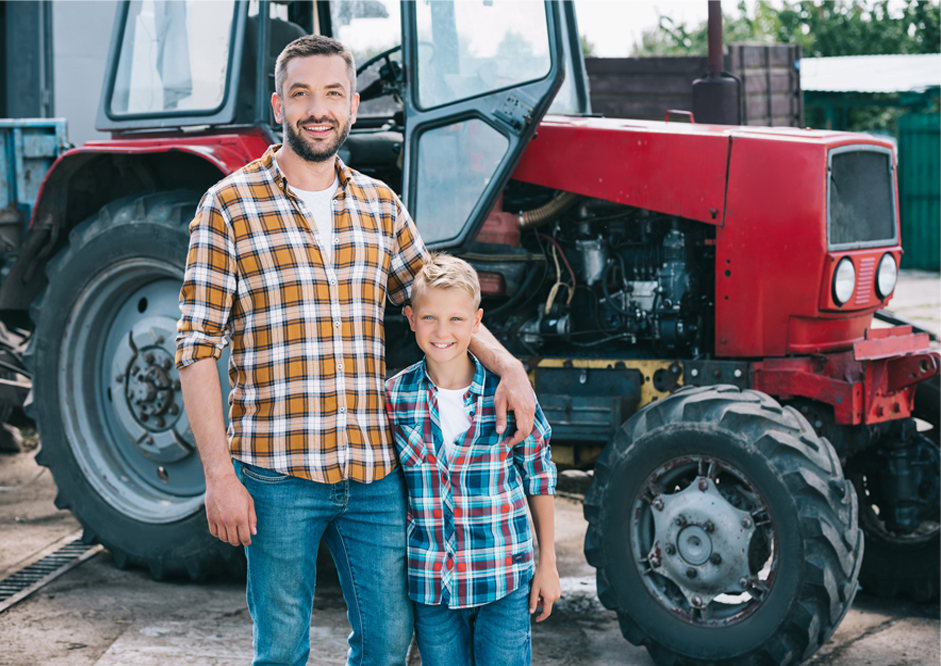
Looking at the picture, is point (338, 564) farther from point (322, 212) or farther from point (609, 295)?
point (609, 295)

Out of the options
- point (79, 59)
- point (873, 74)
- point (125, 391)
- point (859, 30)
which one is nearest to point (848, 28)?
point (859, 30)

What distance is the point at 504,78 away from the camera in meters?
4.10

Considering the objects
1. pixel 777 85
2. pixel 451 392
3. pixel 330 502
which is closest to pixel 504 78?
pixel 451 392

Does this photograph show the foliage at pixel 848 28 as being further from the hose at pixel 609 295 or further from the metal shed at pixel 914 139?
the hose at pixel 609 295

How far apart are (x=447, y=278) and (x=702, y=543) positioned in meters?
1.51

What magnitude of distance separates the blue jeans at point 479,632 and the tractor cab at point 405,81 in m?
1.88

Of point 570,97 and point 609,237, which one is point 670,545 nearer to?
point 609,237

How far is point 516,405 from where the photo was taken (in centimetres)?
237

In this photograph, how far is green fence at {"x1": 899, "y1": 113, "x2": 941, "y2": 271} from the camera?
14.6 metres

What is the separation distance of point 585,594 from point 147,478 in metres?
1.88

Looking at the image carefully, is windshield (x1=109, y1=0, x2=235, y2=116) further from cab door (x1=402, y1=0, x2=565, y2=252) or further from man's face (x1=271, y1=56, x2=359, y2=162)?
man's face (x1=271, y1=56, x2=359, y2=162)

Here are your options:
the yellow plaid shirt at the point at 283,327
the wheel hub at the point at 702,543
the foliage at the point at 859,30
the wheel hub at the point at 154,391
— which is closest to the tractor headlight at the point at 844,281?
the wheel hub at the point at 702,543

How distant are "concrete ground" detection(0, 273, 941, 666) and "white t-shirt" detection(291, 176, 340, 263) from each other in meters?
1.64

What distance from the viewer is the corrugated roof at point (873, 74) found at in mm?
14445
